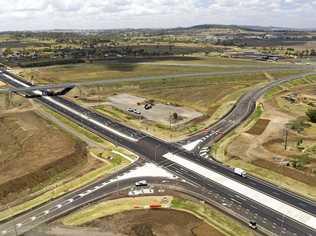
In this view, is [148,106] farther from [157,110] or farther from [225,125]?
[225,125]

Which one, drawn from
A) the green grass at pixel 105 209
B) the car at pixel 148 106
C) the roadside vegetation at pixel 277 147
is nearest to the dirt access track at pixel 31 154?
the green grass at pixel 105 209

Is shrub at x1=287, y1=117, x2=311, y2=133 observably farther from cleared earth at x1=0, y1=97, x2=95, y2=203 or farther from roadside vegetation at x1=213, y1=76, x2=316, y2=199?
cleared earth at x1=0, y1=97, x2=95, y2=203

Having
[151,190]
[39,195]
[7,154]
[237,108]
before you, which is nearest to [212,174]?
[151,190]

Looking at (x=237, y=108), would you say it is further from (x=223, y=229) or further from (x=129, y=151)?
(x=223, y=229)

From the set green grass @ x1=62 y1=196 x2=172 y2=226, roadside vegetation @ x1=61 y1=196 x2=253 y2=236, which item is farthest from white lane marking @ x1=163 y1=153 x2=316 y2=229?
green grass @ x1=62 y1=196 x2=172 y2=226

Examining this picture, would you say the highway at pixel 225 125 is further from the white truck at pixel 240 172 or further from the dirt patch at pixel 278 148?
the white truck at pixel 240 172
